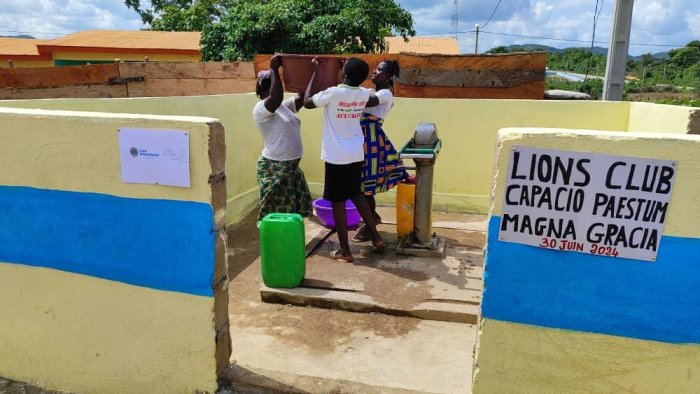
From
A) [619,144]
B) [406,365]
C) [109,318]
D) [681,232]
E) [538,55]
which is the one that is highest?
[538,55]

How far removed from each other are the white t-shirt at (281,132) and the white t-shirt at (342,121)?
0.74 metres

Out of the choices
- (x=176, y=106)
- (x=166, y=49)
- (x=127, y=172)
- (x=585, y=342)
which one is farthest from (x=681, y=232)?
(x=166, y=49)

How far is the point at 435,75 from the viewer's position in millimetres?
6895

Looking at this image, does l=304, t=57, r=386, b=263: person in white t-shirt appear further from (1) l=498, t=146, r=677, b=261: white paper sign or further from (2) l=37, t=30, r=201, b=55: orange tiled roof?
(2) l=37, t=30, r=201, b=55: orange tiled roof

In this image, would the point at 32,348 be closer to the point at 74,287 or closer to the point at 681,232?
the point at 74,287

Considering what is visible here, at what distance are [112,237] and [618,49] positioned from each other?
649 centimetres

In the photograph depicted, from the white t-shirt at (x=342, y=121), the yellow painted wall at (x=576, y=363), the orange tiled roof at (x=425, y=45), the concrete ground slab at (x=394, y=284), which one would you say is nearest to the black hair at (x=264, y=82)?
the white t-shirt at (x=342, y=121)

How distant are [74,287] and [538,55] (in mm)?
6079

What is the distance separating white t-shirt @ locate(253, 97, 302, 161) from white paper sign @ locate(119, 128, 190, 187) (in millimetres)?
2398

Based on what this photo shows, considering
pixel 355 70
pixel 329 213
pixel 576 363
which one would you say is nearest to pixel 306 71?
pixel 355 70

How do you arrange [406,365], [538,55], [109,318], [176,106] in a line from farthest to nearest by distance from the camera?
[538,55]
[176,106]
[406,365]
[109,318]

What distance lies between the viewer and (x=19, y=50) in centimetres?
2023

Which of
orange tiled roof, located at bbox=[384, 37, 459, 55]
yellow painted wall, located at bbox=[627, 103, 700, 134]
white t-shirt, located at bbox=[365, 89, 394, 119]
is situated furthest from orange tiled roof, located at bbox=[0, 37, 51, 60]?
yellow painted wall, located at bbox=[627, 103, 700, 134]

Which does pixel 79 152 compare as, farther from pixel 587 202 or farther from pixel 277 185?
pixel 277 185
